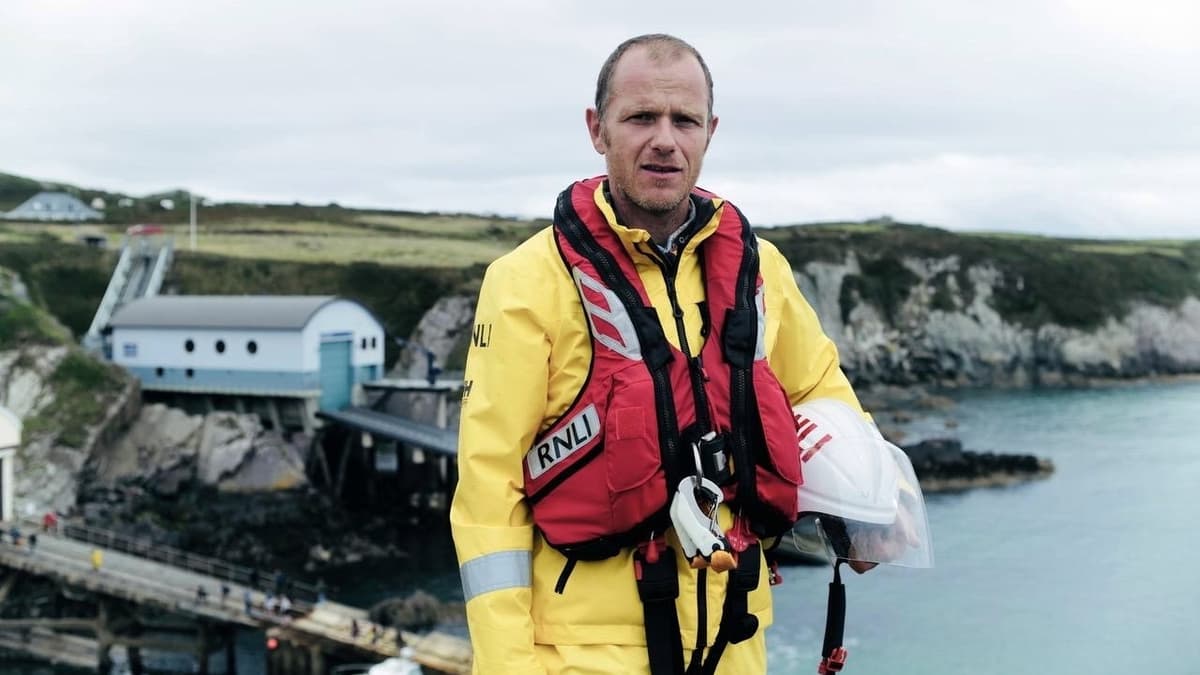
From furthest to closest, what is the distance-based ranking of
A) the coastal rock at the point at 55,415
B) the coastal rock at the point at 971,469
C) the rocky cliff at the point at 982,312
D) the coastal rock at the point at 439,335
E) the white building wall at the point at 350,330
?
the rocky cliff at the point at 982,312
the coastal rock at the point at 439,335
the coastal rock at the point at 971,469
the white building wall at the point at 350,330
the coastal rock at the point at 55,415

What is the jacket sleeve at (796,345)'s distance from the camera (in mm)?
3779

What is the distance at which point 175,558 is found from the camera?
31875 mm

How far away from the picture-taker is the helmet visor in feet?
12.0

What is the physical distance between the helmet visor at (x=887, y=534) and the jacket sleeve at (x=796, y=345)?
32 cm

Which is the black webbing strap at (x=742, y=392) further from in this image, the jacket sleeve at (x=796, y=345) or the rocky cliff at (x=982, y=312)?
the rocky cliff at (x=982, y=312)

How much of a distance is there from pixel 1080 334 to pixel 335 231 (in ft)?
198

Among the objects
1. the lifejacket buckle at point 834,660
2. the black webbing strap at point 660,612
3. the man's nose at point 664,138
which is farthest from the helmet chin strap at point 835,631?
the man's nose at point 664,138

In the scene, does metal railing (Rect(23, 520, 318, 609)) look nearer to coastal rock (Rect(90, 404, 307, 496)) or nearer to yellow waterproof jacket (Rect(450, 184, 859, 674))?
coastal rock (Rect(90, 404, 307, 496))

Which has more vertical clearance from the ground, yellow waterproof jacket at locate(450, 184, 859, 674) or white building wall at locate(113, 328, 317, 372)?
yellow waterproof jacket at locate(450, 184, 859, 674)

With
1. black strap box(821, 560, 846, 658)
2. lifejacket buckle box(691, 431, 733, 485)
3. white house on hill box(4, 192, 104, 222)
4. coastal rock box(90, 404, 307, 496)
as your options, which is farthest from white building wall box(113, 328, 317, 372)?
white house on hill box(4, 192, 104, 222)

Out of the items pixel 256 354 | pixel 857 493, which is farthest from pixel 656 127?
pixel 256 354

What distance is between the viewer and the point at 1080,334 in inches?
3292

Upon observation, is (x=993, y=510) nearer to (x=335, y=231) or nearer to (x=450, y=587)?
(x=450, y=587)

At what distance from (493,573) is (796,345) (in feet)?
4.86
